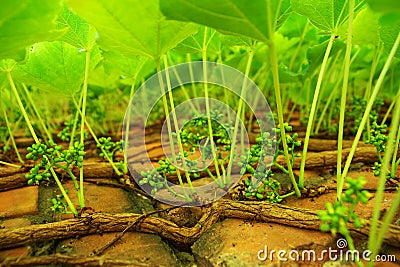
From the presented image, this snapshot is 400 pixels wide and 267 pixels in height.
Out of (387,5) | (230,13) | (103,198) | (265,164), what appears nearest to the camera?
(387,5)

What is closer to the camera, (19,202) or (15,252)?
(15,252)

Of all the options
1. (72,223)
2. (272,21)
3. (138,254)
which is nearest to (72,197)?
(72,223)

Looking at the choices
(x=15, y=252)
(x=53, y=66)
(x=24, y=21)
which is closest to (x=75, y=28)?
(x=53, y=66)

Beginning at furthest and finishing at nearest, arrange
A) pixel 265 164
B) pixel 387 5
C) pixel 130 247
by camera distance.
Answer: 1. pixel 265 164
2. pixel 130 247
3. pixel 387 5

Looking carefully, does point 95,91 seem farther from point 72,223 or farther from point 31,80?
point 72,223

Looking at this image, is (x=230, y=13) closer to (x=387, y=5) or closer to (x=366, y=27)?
(x=387, y=5)
